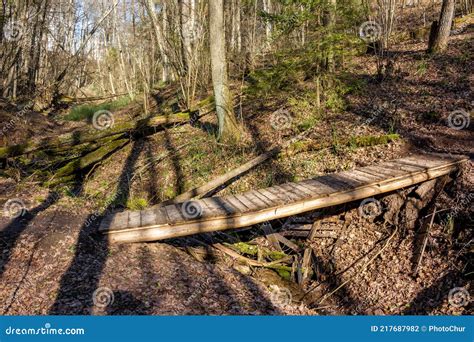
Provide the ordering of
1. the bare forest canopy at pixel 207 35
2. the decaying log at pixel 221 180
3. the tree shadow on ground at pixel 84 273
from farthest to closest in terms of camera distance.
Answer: the bare forest canopy at pixel 207 35 → the decaying log at pixel 221 180 → the tree shadow on ground at pixel 84 273

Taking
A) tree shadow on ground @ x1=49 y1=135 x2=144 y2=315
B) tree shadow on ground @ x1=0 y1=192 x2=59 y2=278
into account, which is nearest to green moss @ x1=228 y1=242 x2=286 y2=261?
tree shadow on ground @ x1=49 y1=135 x2=144 y2=315

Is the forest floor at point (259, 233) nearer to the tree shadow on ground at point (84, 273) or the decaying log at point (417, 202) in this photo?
the tree shadow on ground at point (84, 273)

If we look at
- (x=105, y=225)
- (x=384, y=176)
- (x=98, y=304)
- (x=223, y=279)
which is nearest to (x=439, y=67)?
(x=384, y=176)

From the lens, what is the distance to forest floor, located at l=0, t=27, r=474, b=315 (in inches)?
171

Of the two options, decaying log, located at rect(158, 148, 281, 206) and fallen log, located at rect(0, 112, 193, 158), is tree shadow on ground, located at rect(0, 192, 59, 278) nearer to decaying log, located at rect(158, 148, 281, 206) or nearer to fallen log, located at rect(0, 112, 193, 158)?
decaying log, located at rect(158, 148, 281, 206)

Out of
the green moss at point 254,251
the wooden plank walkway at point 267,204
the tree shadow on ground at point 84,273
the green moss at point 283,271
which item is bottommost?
the green moss at point 283,271

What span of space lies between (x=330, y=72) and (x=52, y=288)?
884 centimetres

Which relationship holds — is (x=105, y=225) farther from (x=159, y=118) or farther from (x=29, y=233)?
(x=159, y=118)

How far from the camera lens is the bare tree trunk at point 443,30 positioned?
10.6m

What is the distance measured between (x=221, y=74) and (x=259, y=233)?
4.50 m

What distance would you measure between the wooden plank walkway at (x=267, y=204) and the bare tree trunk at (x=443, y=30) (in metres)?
6.67

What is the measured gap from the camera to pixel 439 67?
10.4 metres

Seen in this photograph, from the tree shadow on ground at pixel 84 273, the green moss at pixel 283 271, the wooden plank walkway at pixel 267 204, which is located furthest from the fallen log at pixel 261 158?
the green moss at pixel 283 271

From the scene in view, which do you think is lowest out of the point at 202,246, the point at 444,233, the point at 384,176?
the point at 202,246
